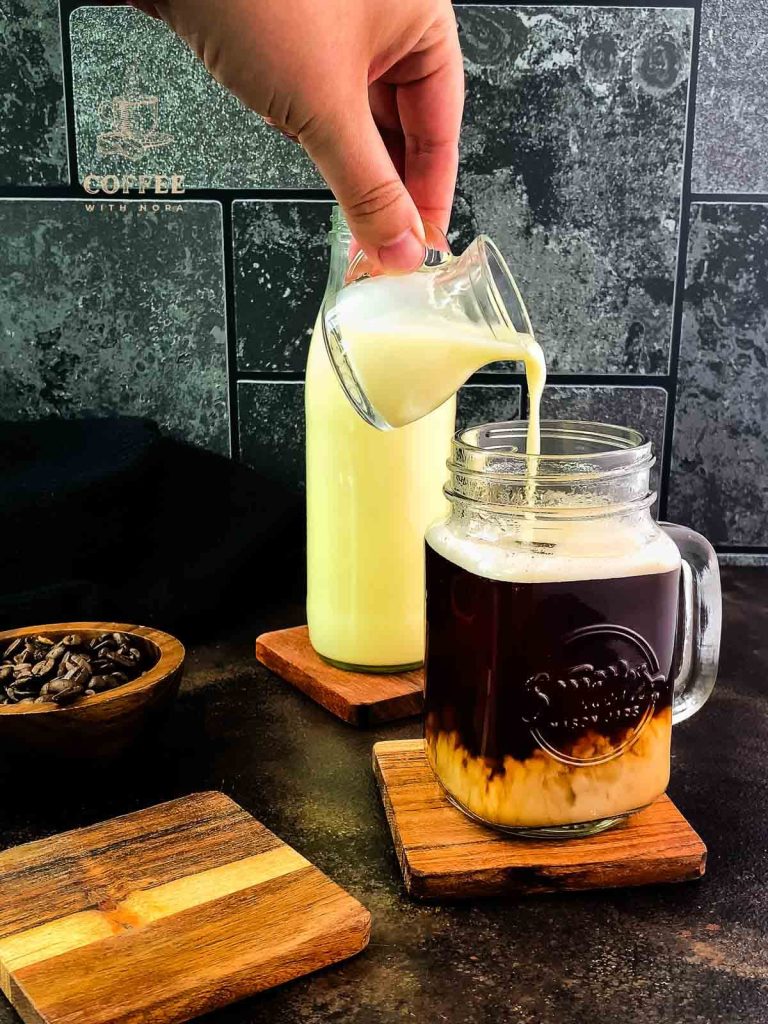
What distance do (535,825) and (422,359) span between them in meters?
0.29

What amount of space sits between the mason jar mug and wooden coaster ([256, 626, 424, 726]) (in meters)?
0.18

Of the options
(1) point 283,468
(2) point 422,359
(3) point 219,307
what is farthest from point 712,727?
(3) point 219,307

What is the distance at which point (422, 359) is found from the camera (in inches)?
24.8

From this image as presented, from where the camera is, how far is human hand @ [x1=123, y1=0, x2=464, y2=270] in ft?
1.72

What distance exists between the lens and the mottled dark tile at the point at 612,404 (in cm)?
120

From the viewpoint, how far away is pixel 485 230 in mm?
1157

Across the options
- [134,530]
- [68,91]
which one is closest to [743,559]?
[134,530]

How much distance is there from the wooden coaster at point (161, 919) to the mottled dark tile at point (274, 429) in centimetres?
66

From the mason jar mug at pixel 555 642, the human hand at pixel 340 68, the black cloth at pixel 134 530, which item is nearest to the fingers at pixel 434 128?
the human hand at pixel 340 68

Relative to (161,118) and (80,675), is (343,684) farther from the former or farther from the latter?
(161,118)

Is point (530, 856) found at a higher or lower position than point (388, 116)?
lower

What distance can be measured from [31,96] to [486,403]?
0.63 m

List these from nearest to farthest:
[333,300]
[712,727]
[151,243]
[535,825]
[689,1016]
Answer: [689,1016]
[535,825]
[333,300]
[712,727]
[151,243]

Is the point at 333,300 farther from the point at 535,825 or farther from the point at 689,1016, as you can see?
the point at 689,1016
